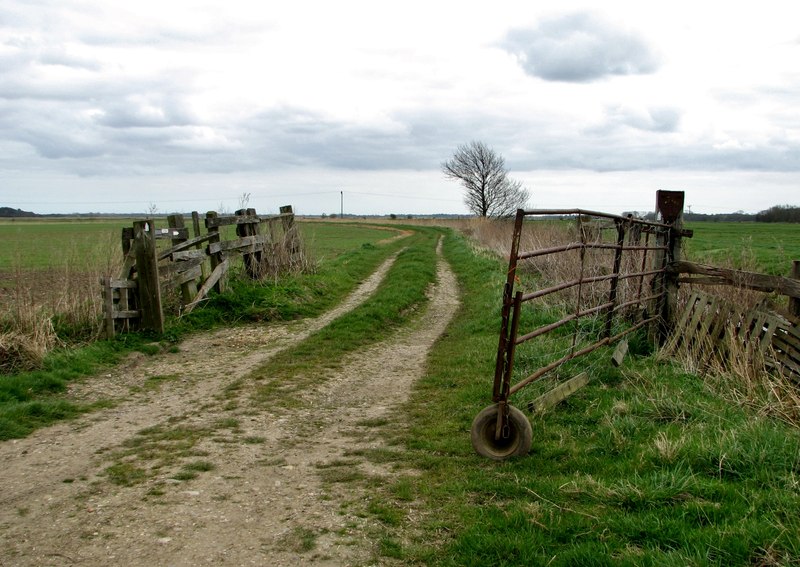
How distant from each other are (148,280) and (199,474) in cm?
606

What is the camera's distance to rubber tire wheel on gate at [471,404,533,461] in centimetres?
536

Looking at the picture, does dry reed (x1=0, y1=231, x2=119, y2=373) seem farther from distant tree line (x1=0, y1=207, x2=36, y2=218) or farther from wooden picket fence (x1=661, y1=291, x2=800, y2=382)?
distant tree line (x1=0, y1=207, x2=36, y2=218)

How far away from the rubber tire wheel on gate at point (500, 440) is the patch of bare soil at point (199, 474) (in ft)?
2.78

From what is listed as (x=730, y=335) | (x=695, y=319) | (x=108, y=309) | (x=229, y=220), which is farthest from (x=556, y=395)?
(x=229, y=220)

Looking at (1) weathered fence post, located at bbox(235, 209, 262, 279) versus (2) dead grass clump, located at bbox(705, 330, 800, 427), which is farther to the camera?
(1) weathered fence post, located at bbox(235, 209, 262, 279)

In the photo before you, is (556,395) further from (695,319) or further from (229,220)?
(229,220)

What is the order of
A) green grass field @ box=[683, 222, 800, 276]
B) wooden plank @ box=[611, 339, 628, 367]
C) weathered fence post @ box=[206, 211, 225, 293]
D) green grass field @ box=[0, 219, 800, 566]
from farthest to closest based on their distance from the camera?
weathered fence post @ box=[206, 211, 225, 293] < green grass field @ box=[683, 222, 800, 276] < wooden plank @ box=[611, 339, 628, 367] < green grass field @ box=[0, 219, 800, 566]

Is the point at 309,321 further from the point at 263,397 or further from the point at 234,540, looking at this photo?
the point at 234,540

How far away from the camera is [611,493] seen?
4340mm

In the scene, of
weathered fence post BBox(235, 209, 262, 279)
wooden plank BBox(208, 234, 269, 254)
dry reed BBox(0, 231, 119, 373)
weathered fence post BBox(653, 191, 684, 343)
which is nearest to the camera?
dry reed BBox(0, 231, 119, 373)

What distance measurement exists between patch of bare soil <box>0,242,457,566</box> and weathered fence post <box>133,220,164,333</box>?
5.72ft

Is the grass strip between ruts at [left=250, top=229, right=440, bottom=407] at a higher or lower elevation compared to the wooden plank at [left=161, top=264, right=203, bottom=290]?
lower

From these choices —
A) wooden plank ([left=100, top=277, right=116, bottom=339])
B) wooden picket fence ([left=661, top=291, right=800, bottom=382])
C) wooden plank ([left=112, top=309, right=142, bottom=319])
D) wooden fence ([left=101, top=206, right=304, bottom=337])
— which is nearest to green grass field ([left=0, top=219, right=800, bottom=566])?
wooden picket fence ([left=661, top=291, right=800, bottom=382])

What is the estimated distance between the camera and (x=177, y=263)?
11547 mm
